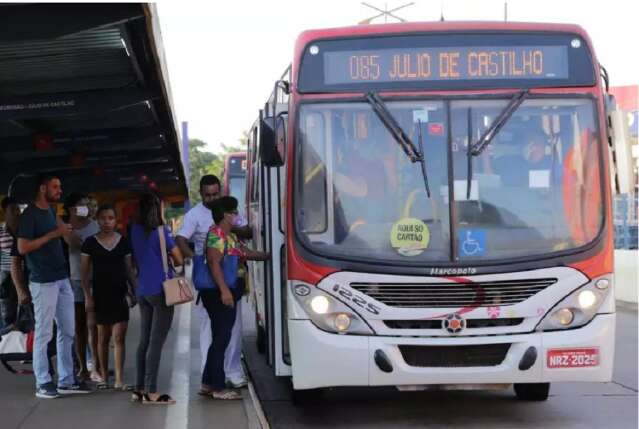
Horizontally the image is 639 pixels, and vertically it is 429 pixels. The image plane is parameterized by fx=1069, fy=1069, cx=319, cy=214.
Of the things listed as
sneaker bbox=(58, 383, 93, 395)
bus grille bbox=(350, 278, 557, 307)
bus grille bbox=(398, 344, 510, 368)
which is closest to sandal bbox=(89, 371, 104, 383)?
sneaker bbox=(58, 383, 93, 395)

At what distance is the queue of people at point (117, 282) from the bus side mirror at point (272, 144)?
127 centimetres

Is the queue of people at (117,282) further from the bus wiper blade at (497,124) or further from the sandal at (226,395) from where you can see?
the bus wiper blade at (497,124)

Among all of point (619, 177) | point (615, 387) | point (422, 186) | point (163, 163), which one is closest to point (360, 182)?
point (422, 186)

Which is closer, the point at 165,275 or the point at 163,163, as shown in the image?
the point at 165,275

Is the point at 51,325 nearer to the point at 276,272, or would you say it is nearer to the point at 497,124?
the point at 276,272

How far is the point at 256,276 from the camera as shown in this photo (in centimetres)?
1239

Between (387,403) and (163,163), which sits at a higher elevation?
(163,163)

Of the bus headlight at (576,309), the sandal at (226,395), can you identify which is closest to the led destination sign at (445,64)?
the bus headlight at (576,309)

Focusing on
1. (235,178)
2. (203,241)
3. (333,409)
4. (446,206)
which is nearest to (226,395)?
(333,409)

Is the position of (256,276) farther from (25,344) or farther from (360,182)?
(360,182)

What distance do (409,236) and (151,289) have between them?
2.45 m

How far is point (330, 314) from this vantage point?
788 cm

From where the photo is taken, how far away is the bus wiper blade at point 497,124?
8016 mm

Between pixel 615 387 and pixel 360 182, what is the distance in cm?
397
